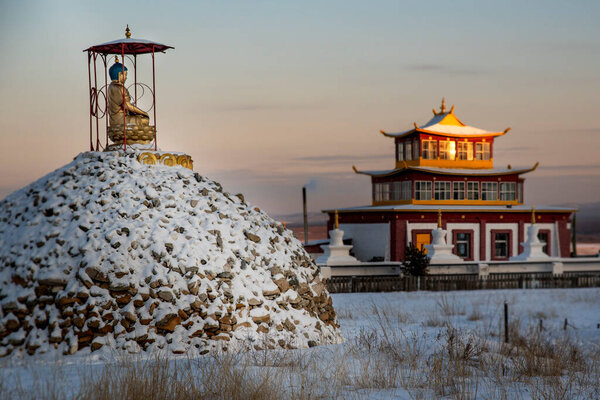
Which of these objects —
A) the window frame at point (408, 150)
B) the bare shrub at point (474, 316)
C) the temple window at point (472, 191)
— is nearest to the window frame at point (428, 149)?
the window frame at point (408, 150)

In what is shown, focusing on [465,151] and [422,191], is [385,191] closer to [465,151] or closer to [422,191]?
[422,191]

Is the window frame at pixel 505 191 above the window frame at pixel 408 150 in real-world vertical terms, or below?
below

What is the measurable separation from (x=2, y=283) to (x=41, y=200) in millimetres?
1570

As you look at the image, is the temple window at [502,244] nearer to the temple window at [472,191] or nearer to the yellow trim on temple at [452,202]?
the yellow trim on temple at [452,202]

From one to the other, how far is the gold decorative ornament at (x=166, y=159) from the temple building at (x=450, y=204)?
70.5 ft

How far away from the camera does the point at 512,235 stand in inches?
1387

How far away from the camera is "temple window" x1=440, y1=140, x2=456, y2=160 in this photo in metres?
36.0

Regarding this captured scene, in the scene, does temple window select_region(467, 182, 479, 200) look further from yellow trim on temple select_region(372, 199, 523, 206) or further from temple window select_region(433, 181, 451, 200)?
temple window select_region(433, 181, 451, 200)

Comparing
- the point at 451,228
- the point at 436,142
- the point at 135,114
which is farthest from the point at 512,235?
the point at 135,114

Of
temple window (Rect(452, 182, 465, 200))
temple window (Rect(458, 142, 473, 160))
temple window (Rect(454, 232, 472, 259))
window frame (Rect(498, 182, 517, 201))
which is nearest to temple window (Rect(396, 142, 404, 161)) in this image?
temple window (Rect(458, 142, 473, 160))

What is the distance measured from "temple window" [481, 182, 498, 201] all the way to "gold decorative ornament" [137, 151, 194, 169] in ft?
89.0

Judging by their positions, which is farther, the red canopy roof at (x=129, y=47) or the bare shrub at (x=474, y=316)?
the bare shrub at (x=474, y=316)

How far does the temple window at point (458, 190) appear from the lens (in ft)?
116

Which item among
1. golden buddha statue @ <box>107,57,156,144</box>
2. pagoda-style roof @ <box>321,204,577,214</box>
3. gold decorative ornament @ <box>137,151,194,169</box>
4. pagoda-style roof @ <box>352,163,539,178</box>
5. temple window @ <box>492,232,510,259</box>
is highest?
golden buddha statue @ <box>107,57,156,144</box>
